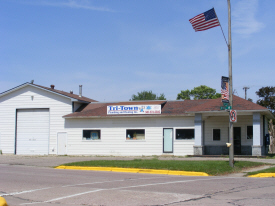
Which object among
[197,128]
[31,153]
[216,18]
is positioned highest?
[216,18]

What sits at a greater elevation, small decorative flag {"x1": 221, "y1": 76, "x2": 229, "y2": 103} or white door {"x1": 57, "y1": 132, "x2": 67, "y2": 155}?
small decorative flag {"x1": 221, "y1": 76, "x2": 229, "y2": 103}

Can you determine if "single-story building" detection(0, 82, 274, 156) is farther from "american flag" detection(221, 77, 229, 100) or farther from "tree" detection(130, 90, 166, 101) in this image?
"tree" detection(130, 90, 166, 101)

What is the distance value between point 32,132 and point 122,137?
29.3 feet

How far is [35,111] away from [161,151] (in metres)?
12.6

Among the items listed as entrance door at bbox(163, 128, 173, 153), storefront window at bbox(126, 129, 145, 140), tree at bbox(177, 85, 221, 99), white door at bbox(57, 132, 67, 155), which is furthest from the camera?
tree at bbox(177, 85, 221, 99)

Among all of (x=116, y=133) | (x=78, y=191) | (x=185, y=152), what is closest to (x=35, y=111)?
(x=116, y=133)

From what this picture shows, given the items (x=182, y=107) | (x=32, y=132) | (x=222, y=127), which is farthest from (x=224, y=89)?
(x=32, y=132)

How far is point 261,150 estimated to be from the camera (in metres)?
25.2

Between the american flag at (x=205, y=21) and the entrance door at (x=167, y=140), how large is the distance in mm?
12276

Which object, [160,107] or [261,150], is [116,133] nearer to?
[160,107]

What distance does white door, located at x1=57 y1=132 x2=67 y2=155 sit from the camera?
31.5 meters

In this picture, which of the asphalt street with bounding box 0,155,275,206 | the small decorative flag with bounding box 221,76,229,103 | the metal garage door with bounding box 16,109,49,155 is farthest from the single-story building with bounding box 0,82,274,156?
the asphalt street with bounding box 0,155,275,206

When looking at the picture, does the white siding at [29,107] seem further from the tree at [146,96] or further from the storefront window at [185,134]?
the tree at [146,96]

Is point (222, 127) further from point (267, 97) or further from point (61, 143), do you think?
point (267, 97)
